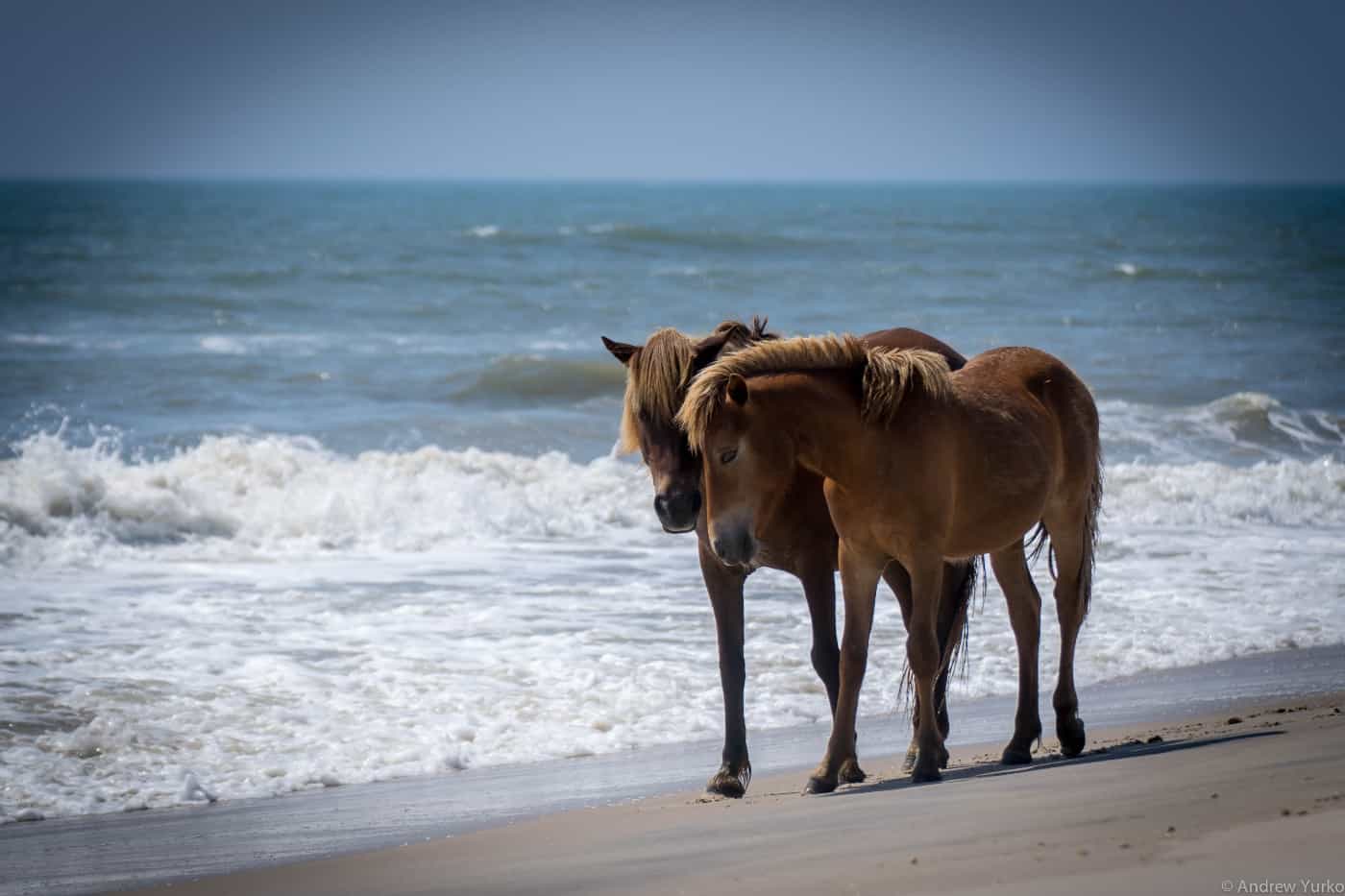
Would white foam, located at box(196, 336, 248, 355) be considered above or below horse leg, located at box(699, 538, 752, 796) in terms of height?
below

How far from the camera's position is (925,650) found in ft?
15.2

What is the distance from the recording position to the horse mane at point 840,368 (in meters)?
4.43

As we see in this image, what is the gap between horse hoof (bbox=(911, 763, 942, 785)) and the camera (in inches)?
181

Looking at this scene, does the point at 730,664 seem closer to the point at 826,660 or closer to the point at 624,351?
the point at 826,660

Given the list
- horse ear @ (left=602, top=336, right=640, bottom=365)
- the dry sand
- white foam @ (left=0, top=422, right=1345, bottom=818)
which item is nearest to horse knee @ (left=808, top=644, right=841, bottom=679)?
the dry sand

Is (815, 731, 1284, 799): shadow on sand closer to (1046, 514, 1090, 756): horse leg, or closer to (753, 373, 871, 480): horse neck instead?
(1046, 514, 1090, 756): horse leg

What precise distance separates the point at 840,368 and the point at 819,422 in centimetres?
21

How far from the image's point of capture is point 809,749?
5949 millimetres

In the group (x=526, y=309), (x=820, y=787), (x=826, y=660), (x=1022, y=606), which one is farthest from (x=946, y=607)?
(x=526, y=309)

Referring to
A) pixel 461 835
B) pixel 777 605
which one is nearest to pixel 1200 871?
pixel 461 835

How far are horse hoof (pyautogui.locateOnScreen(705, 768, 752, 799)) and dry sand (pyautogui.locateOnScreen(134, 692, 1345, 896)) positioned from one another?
0.27 feet

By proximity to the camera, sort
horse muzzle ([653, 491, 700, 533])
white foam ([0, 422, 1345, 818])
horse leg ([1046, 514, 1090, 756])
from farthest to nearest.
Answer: white foam ([0, 422, 1345, 818]), horse leg ([1046, 514, 1090, 756]), horse muzzle ([653, 491, 700, 533])

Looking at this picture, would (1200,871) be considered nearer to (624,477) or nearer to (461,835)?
(461,835)

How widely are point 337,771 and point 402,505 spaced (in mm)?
6389
